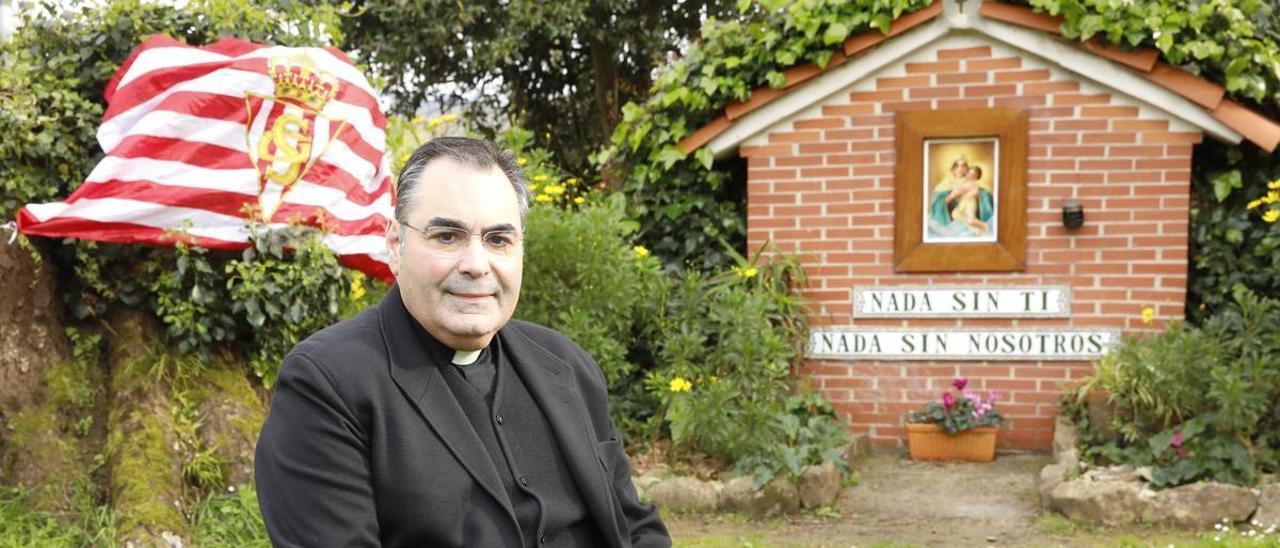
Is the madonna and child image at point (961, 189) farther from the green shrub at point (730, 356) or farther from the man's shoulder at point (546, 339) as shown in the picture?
the man's shoulder at point (546, 339)

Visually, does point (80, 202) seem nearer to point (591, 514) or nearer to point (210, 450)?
point (210, 450)

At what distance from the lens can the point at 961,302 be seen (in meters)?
6.70

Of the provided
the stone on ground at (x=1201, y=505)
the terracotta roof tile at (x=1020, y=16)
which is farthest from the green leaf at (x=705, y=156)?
the stone on ground at (x=1201, y=505)

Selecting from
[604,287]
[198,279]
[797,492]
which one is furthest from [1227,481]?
[198,279]

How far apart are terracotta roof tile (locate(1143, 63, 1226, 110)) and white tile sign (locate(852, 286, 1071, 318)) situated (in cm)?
132

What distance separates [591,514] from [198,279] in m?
2.58

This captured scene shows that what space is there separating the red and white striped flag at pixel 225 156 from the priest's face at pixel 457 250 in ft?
7.25

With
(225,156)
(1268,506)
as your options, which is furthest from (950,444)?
(225,156)

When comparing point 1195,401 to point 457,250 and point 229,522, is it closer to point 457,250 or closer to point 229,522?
point 229,522

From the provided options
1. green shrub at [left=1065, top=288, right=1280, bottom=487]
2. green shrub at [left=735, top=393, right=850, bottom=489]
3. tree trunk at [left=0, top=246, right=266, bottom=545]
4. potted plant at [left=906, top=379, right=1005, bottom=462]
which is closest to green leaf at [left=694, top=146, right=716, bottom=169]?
green shrub at [left=735, top=393, right=850, bottom=489]

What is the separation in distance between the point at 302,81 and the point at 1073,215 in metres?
4.61

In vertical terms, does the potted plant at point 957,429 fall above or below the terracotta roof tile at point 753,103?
below

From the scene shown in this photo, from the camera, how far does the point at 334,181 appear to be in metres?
4.43

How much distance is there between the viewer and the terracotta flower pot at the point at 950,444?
255 inches
